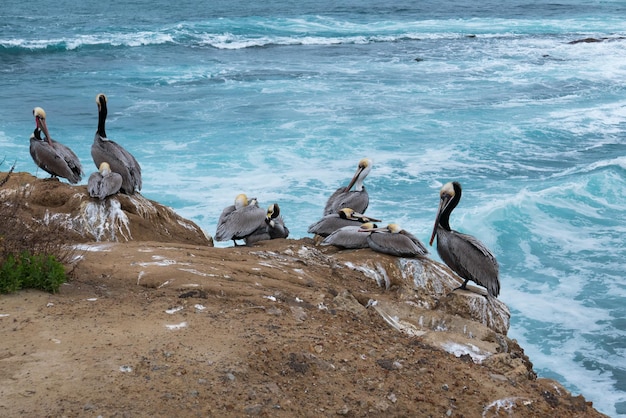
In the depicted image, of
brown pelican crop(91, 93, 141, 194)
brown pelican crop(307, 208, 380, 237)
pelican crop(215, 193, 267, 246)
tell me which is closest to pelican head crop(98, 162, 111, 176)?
brown pelican crop(91, 93, 141, 194)

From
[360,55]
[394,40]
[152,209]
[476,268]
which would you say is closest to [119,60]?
[360,55]

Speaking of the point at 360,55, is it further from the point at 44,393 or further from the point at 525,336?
the point at 44,393

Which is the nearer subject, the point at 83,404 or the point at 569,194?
the point at 83,404

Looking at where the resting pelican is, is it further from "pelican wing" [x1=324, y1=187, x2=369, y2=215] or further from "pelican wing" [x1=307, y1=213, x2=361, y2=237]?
"pelican wing" [x1=307, y1=213, x2=361, y2=237]

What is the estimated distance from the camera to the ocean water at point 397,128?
13.0 m

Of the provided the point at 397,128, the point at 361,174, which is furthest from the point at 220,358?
the point at 397,128

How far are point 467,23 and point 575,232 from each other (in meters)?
36.1

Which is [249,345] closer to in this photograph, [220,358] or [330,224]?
[220,358]

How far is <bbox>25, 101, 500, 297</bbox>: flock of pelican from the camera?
8.16 meters

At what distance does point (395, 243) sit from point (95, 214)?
359cm

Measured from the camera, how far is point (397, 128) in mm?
22047

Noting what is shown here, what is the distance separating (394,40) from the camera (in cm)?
4091

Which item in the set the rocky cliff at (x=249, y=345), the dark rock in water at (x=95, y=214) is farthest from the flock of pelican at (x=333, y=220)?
the rocky cliff at (x=249, y=345)

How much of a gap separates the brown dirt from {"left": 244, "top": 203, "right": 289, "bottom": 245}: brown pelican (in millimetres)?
3202
